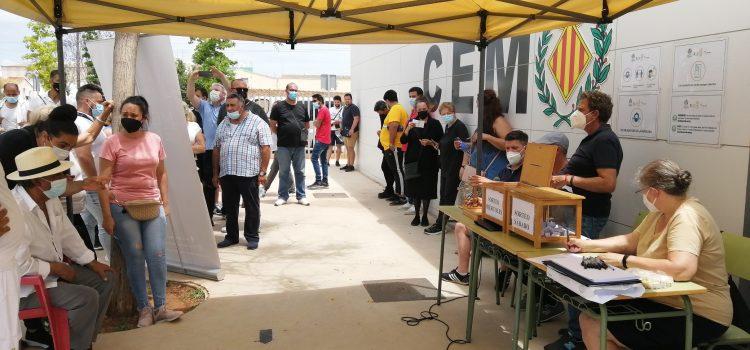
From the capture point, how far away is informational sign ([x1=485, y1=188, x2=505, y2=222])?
11.0 feet

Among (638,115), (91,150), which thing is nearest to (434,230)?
(638,115)

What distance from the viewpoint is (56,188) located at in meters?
2.98

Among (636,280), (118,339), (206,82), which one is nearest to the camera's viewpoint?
(636,280)

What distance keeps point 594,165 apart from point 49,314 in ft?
10.9

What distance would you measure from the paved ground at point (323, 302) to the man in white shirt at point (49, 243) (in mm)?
642

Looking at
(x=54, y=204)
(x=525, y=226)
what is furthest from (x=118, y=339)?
(x=525, y=226)

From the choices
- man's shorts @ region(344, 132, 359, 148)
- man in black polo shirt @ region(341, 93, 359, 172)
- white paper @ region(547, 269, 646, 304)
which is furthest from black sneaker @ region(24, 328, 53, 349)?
man's shorts @ region(344, 132, 359, 148)

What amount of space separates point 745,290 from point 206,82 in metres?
18.4

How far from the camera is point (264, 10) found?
3789mm

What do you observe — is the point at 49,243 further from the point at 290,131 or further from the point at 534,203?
the point at 290,131

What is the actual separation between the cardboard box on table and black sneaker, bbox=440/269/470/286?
52.8 inches

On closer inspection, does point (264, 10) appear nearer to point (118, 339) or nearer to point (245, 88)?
point (118, 339)

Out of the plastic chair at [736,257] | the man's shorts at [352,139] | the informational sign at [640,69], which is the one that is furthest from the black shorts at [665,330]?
the man's shorts at [352,139]

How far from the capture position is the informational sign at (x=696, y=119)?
10.6ft
